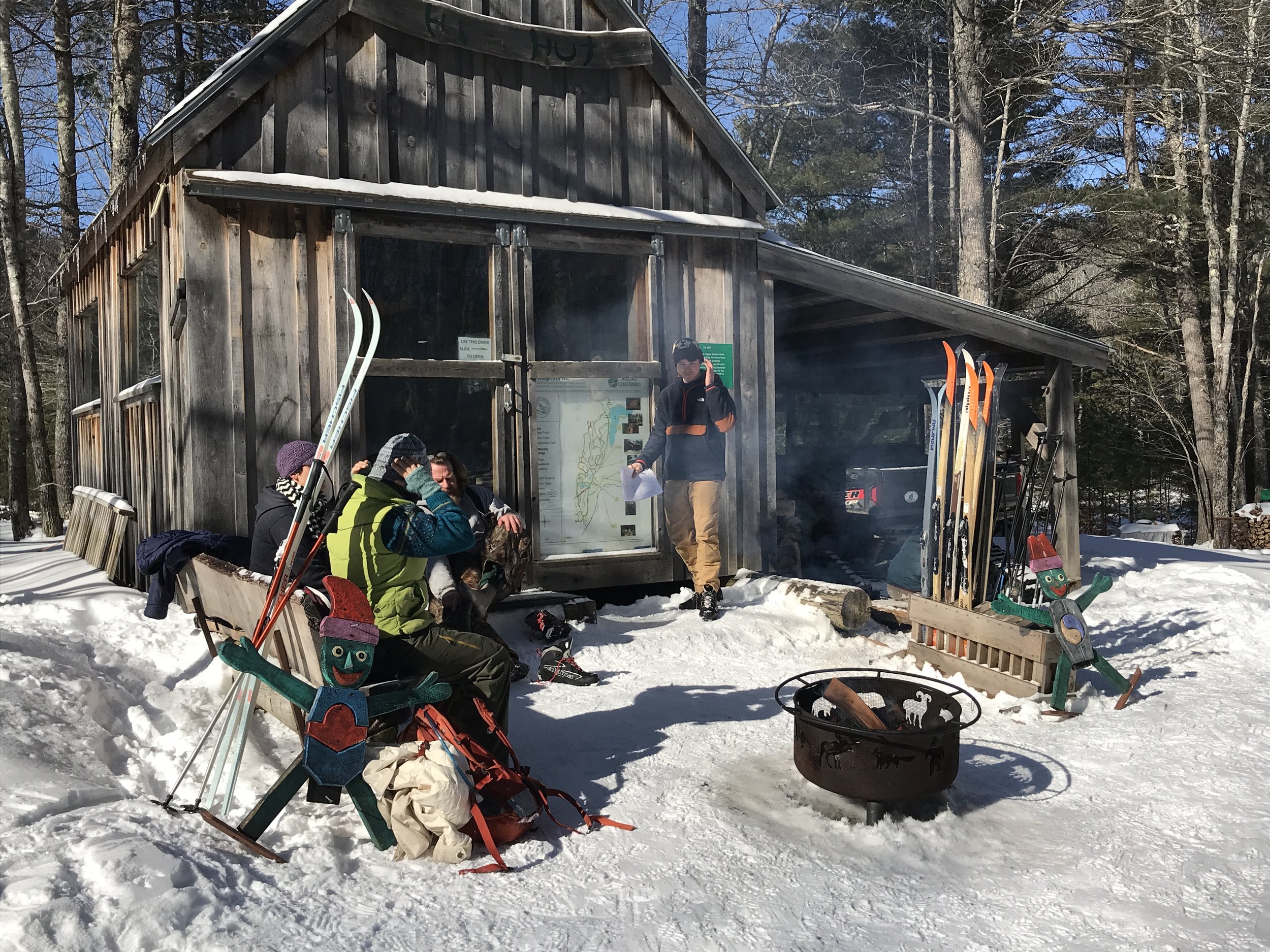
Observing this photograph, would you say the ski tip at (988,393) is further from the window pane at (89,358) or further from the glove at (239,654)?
the window pane at (89,358)

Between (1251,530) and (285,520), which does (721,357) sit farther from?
(1251,530)

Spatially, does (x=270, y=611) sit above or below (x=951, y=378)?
below

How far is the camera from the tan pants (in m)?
7.39

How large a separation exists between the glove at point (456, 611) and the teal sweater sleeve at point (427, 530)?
3.88ft

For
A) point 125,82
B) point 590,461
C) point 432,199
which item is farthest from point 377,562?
point 125,82

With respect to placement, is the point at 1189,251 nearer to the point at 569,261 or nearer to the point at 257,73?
the point at 569,261

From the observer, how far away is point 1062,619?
18.2 ft

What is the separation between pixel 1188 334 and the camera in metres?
18.5

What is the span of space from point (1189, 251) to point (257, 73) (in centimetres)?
1852

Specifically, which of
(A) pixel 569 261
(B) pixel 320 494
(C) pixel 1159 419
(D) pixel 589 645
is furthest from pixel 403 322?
(C) pixel 1159 419

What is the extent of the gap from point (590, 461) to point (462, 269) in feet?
5.88

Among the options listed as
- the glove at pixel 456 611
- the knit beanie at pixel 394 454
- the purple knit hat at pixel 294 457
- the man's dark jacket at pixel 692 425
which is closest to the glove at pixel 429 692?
the knit beanie at pixel 394 454

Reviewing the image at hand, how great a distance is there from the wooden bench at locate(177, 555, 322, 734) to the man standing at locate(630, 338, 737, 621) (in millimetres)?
3278

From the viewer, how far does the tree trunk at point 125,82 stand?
33.9 feet
